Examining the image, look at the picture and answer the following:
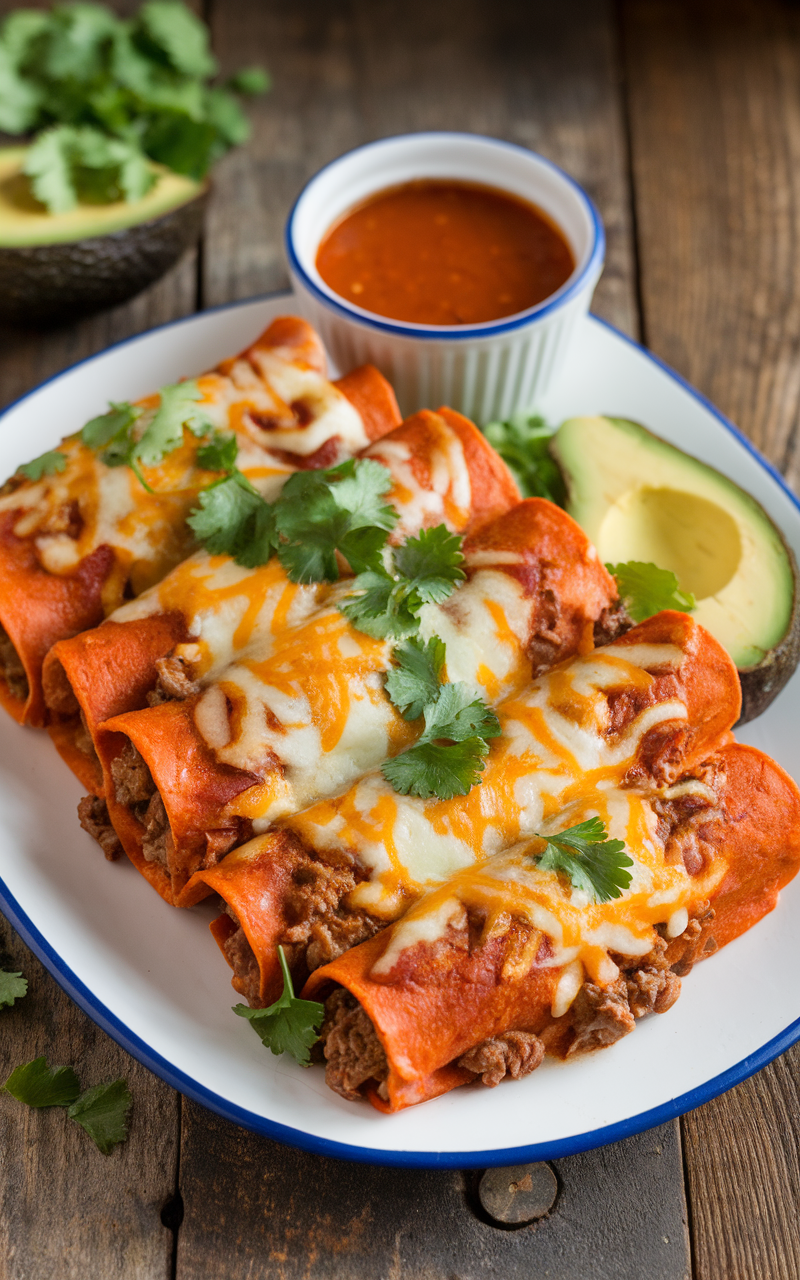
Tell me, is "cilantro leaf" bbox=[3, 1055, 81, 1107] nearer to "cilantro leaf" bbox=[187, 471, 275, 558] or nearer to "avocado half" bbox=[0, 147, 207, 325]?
"cilantro leaf" bbox=[187, 471, 275, 558]

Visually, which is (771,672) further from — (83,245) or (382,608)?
(83,245)

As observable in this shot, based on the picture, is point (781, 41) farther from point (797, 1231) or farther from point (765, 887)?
point (797, 1231)

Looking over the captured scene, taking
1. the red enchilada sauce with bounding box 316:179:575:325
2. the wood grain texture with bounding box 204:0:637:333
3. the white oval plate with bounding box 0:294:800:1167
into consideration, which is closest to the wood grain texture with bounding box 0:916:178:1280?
the white oval plate with bounding box 0:294:800:1167

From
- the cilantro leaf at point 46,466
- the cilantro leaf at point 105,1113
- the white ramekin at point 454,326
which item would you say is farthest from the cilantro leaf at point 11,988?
the white ramekin at point 454,326

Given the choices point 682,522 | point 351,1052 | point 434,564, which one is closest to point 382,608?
point 434,564

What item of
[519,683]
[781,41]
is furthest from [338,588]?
[781,41]

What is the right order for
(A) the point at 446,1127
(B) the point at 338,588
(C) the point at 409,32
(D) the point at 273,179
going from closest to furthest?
(A) the point at 446,1127, (B) the point at 338,588, (D) the point at 273,179, (C) the point at 409,32
